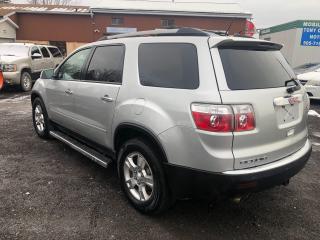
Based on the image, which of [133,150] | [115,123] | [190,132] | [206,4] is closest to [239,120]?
[190,132]

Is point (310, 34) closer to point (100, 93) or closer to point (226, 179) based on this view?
point (100, 93)

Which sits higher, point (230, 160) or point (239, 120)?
point (239, 120)

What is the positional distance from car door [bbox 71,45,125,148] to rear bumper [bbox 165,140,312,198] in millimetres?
1174

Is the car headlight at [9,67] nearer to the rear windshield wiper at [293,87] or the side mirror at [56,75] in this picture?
the side mirror at [56,75]

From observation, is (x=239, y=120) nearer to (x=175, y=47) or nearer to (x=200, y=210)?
(x=175, y=47)

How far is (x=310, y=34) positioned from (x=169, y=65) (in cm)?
2249

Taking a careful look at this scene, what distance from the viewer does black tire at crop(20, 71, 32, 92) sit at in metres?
11.9

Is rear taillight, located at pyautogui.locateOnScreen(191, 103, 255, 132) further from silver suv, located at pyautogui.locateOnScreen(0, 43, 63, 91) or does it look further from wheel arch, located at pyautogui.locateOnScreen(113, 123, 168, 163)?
silver suv, located at pyautogui.locateOnScreen(0, 43, 63, 91)

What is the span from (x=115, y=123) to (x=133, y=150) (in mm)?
391

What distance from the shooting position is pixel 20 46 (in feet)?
41.9

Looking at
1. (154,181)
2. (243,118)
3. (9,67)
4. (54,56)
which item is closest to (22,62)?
(9,67)

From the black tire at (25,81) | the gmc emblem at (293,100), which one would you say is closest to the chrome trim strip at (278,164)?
the gmc emblem at (293,100)

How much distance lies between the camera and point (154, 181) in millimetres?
3174

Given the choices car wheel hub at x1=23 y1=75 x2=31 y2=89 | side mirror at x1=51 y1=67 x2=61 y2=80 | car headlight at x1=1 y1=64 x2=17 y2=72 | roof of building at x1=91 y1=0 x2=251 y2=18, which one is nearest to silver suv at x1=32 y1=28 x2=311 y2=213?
side mirror at x1=51 y1=67 x2=61 y2=80
